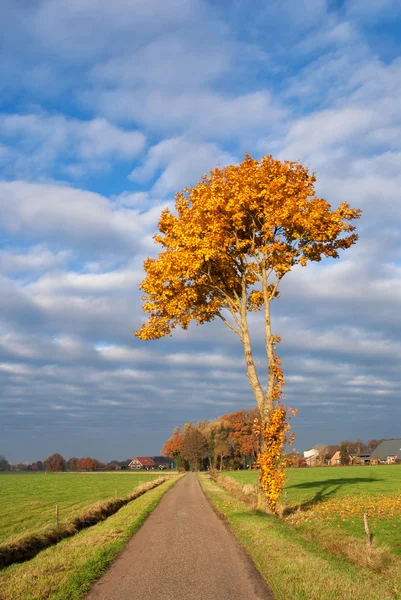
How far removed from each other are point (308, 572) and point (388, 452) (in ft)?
580

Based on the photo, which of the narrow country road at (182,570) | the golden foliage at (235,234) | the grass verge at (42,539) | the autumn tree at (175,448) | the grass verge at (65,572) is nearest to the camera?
the narrow country road at (182,570)

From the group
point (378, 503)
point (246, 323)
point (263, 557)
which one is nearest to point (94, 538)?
point (263, 557)

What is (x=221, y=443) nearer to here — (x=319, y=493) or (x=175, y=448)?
(x=175, y=448)

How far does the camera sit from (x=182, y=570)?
10.1 metres

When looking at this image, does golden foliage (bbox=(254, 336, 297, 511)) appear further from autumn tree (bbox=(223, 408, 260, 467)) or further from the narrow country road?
autumn tree (bbox=(223, 408, 260, 467))

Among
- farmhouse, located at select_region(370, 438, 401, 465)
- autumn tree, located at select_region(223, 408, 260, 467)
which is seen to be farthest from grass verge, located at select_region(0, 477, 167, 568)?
farmhouse, located at select_region(370, 438, 401, 465)

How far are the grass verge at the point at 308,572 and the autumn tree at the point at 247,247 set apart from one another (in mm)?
5652

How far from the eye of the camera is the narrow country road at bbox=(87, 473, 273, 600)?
8367 mm

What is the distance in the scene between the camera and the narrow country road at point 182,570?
8.37 meters

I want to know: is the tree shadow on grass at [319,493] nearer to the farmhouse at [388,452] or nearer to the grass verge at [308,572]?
the grass verge at [308,572]

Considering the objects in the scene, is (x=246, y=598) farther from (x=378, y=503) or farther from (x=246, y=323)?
(x=378, y=503)

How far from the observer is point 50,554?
43.4 feet

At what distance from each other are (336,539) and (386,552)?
187cm

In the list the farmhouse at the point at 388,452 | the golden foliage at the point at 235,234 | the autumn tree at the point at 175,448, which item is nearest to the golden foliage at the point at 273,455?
the golden foliage at the point at 235,234
